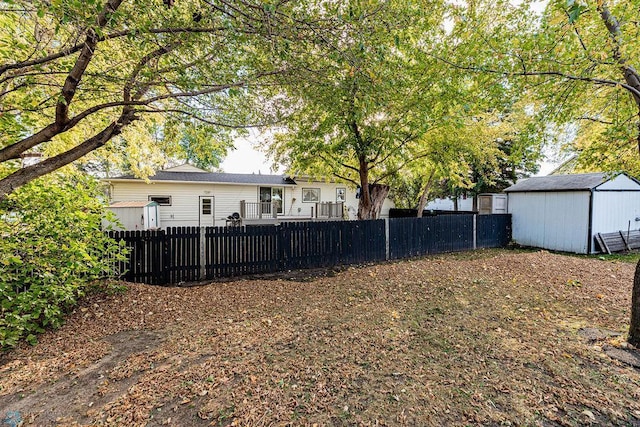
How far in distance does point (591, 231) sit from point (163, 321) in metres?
13.6

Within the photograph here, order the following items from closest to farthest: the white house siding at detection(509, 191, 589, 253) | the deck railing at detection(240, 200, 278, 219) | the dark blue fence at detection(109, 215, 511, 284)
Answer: the dark blue fence at detection(109, 215, 511, 284) < the white house siding at detection(509, 191, 589, 253) < the deck railing at detection(240, 200, 278, 219)

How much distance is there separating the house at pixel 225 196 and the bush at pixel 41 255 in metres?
10.2

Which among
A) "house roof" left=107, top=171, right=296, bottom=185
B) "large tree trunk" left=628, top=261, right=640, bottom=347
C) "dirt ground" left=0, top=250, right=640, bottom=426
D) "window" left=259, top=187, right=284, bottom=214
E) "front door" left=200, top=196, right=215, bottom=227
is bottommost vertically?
"dirt ground" left=0, top=250, right=640, bottom=426

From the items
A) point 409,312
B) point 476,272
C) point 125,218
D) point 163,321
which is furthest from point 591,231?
point 125,218

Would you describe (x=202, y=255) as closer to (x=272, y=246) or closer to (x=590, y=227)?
(x=272, y=246)

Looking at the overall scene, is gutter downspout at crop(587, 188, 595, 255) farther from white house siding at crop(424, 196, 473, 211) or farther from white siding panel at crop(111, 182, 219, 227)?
white siding panel at crop(111, 182, 219, 227)

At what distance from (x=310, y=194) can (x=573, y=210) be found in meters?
13.7

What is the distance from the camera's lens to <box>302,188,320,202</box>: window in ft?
62.7

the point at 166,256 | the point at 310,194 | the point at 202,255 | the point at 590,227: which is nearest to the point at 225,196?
the point at 310,194

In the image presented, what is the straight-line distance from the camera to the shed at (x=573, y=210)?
9.98 m

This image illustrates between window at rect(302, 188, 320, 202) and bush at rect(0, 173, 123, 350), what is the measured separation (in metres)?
15.0

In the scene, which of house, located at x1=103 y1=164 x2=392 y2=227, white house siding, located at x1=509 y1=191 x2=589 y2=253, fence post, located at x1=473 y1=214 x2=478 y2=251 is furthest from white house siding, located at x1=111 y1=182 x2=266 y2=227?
white house siding, located at x1=509 y1=191 x2=589 y2=253

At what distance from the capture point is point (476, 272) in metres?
6.69

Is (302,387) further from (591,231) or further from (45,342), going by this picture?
(591,231)
